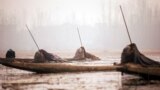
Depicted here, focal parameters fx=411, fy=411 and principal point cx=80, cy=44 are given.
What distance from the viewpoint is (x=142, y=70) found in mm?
10648

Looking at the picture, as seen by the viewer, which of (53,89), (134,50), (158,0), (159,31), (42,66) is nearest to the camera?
(53,89)

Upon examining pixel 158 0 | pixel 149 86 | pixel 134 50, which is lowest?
pixel 149 86

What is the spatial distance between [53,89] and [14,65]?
4.22 m

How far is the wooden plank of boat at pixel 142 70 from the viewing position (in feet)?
33.6

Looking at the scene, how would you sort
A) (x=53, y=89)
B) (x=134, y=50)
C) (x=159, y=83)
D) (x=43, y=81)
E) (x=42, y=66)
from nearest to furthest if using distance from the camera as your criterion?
1. (x=53, y=89)
2. (x=159, y=83)
3. (x=43, y=81)
4. (x=134, y=50)
5. (x=42, y=66)

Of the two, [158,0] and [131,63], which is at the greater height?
[158,0]

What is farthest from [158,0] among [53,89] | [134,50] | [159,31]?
[53,89]

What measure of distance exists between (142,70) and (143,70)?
44mm

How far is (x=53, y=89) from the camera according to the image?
9.32m

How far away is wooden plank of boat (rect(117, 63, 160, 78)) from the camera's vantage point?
1025 centimetres

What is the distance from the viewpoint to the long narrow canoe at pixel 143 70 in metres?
10.3

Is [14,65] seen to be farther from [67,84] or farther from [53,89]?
[53,89]

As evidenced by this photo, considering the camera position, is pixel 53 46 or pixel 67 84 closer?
pixel 67 84

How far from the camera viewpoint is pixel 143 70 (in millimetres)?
10609
